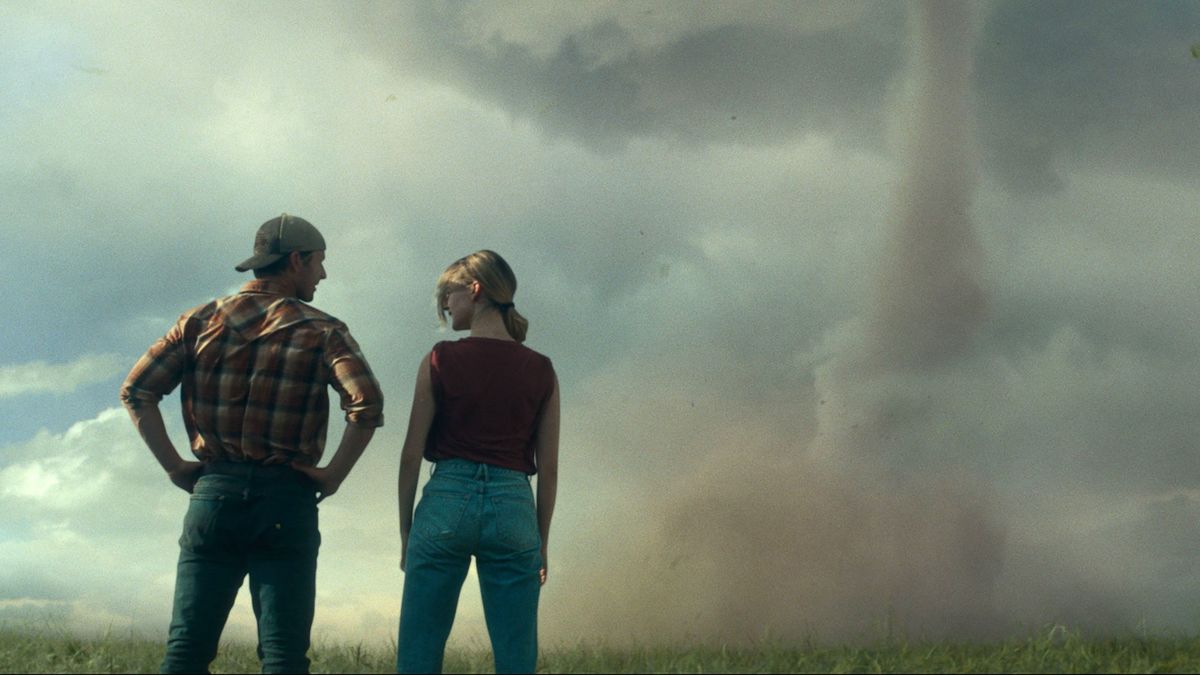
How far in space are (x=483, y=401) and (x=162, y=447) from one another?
2212 mm

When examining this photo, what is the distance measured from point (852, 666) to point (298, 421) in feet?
13.4

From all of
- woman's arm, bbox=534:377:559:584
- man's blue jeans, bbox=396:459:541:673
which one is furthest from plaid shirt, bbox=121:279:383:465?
woman's arm, bbox=534:377:559:584

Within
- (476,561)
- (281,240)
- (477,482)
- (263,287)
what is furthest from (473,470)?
(281,240)

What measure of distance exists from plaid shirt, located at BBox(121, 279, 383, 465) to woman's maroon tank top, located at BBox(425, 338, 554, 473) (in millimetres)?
648

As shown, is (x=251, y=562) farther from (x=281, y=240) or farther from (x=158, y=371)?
(x=281, y=240)

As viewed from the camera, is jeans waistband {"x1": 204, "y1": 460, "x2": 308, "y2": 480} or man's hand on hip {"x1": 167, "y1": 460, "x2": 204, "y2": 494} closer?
jeans waistband {"x1": 204, "y1": 460, "x2": 308, "y2": 480}

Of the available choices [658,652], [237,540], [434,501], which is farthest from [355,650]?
[434,501]

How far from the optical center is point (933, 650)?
8.42 meters

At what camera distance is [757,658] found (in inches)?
314

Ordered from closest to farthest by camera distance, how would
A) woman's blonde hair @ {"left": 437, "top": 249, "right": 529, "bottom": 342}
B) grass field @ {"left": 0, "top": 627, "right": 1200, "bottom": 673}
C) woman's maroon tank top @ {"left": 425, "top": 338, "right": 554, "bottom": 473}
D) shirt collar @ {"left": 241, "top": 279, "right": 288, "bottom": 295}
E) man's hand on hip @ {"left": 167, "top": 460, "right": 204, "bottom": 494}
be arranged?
woman's maroon tank top @ {"left": 425, "top": 338, "right": 554, "bottom": 473}, woman's blonde hair @ {"left": 437, "top": 249, "right": 529, "bottom": 342}, man's hand on hip @ {"left": 167, "top": 460, "right": 204, "bottom": 494}, shirt collar @ {"left": 241, "top": 279, "right": 288, "bottom": 295}, grass field @ {"left": 0, "top": 627, "right": 1200, "bottom": 673}

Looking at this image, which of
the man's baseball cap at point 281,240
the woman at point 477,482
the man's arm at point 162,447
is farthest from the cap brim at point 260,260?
the woman at point 477,482

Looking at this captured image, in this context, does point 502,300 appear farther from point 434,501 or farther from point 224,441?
point 224,441

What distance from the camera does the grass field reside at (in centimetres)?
754

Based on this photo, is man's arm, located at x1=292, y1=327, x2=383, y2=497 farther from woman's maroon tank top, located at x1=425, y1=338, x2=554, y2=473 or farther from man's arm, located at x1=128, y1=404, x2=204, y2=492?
man's arm, located at x1=128, y1=404, x2=204, y2=492
